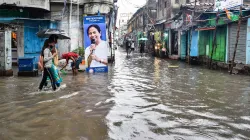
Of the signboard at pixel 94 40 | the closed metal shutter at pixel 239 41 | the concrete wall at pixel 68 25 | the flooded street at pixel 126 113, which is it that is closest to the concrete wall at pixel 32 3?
the concrete wall at pixel 68 25

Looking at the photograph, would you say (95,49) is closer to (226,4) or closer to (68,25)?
(226,4)

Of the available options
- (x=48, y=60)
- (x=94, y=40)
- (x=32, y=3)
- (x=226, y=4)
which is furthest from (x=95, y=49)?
(x=226, y=4)

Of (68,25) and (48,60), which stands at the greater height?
(68,25)

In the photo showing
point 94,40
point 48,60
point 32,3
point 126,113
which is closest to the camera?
point 126,113

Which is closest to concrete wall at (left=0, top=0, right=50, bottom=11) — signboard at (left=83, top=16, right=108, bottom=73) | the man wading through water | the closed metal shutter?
signboard at (left=83, top=16, right=108, bottom=73)

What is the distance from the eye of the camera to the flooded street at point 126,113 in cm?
503

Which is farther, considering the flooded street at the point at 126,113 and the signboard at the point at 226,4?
the signboard at the point at 226,4

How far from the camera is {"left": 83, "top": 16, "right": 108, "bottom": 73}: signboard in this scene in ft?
48.3

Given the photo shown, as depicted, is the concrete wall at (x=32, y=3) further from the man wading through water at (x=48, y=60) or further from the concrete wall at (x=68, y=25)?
the man wading through water at (x=48, y=60)

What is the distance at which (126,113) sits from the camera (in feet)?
21.2

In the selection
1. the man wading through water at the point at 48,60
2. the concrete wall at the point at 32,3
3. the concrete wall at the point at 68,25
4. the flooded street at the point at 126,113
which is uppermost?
the concrete wall at the point at 32,3

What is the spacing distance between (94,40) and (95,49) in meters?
0.47

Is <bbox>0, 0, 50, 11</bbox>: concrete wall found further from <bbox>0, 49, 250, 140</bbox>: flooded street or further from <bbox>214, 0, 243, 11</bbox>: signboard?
<bbox>214, 0, 243, 11</bbox>: signboard

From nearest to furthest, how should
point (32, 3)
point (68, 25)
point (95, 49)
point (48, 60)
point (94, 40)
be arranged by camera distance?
point (48, 60) < point (94, 40) < point (95, 49) < point (32, 3) < point (68, 25)
